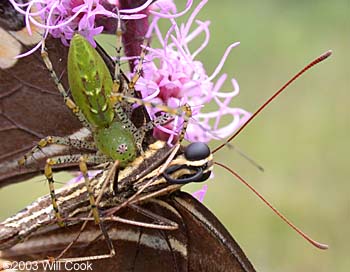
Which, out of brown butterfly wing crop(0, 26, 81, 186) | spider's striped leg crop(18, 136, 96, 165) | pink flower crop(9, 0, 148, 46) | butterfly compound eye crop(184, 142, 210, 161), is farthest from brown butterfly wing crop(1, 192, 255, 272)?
pink flower crop(9, 0, 148, 46)

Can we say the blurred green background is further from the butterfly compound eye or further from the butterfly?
the butterfly compound eye

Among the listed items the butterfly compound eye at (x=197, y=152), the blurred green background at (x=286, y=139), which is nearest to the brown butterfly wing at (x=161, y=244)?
the butterfly compound eye at (x=197, y=152)

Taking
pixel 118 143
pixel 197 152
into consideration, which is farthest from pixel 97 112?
pixel 197 152

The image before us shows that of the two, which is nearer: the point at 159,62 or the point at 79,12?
the point at 79,12

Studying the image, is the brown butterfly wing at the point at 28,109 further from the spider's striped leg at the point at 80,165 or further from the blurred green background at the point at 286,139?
the blurred green background at the point at 286,139

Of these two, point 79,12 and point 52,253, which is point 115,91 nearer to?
point 79,12

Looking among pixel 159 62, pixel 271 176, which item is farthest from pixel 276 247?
pixel 159 62
